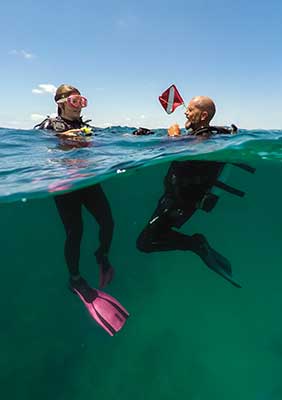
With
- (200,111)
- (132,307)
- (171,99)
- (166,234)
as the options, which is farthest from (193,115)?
(132,307)

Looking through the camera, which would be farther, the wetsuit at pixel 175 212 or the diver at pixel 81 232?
the wetsuit at pixel 175 212

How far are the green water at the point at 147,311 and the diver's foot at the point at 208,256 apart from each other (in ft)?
8.42

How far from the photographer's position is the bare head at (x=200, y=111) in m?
5.30

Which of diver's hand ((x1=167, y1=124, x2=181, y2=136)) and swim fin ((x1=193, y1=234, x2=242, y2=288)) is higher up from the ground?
diver's hand ((x1=167, y1=124, x2=181, y2=136))

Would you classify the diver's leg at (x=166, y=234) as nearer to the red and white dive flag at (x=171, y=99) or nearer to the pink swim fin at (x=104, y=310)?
the pink swim fin at (x=104, y=310)

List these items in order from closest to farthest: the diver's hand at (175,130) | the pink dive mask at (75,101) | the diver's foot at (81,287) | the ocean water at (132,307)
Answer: the diver's foot at (81,287) → the diver's hand at (175,130) → the ocean water at (132,307) → the pink dive mask at (75,101)

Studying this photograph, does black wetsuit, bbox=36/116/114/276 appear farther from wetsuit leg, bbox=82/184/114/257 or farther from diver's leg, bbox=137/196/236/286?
diver's leg, bbox=137/196/236/286

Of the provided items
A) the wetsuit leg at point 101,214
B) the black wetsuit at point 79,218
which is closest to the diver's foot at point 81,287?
the black wetsuit at point 79,218

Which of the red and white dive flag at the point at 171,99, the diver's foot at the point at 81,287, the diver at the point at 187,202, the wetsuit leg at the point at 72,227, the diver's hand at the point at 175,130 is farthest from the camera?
the red and white dive flag at the point at 171,99

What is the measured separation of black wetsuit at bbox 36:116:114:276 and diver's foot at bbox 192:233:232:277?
5.29ft

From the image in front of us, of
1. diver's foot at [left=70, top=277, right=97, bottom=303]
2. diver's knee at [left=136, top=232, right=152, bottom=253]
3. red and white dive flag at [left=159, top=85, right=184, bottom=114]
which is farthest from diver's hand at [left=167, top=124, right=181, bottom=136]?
diver's foot at [left=70, top=277, right=97, bottom=303]

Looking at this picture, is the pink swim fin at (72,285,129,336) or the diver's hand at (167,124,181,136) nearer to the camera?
the pink swim fin at (72,285,129,336)

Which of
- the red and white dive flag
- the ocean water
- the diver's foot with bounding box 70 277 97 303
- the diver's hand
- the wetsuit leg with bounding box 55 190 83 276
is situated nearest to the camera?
the wetsuit leg with bounding box 55 190 83 276

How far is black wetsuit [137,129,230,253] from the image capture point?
5.40 metres
